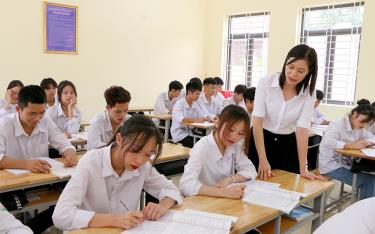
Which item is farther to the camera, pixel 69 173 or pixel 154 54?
pixel 154 54

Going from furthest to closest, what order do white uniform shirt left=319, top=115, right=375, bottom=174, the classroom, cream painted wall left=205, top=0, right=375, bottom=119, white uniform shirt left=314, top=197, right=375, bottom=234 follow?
cream painted wall left=205, top=0, right=375, bottom=119
white uniform shirt left=319, top=115, right=375, bottom=174
the classroom
white uniform shirt left=314, top=197, right=375, bottom=234

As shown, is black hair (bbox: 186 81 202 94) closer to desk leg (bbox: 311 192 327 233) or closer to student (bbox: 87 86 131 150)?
student (bbox: 87 86 131 150)

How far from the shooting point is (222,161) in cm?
196

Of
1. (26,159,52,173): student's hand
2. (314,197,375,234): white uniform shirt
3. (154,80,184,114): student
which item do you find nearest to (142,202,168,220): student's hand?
(314,197,375,234): white uniform shirt

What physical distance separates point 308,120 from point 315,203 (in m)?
0.47

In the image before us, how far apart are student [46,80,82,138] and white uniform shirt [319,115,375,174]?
2398mm

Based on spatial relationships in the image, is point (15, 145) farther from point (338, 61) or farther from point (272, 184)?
point (338, 61)

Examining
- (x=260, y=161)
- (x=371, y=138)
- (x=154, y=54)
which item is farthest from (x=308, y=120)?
(x=154, y=54)

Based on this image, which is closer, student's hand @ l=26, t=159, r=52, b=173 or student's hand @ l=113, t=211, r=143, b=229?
student's hand @ l=113, t=211, r=143, b=229

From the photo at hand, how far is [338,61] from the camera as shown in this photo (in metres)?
5.91

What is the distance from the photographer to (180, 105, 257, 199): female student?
5.50ft

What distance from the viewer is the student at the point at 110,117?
2578 millimetres

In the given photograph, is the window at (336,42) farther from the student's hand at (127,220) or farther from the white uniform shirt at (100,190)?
the student's hand at (127,220)

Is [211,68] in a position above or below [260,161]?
above
